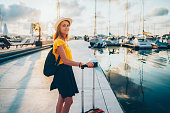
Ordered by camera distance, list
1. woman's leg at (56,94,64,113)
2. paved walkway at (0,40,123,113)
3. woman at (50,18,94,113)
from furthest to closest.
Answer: paved walkway at (0,40,123,113) → woman's leg at (56,94,64,113) → woman at (50,18,94,113)

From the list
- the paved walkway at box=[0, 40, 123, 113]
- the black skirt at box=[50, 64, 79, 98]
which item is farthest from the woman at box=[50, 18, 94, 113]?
the paved walkway at box=[0, 40, 123, 113]

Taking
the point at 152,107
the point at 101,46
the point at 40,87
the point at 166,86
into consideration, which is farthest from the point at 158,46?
the point at 40,87

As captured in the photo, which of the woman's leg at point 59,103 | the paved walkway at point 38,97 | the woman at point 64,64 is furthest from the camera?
the paved walkway at point 38,97

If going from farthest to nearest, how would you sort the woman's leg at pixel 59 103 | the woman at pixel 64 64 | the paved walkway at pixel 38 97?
the paved walkway at pixel 38 97
the woman's leg at pixel 59 103
the woman at pixel 64 64

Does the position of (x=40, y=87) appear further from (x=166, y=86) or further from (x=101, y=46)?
(x=101, y=46)

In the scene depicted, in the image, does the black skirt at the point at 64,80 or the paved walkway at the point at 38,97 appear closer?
the black skirt at the point at 64,80

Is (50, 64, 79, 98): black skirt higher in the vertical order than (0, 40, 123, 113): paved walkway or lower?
higher

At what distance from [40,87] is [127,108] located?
9.72 feet

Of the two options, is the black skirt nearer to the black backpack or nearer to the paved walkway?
the black backpack

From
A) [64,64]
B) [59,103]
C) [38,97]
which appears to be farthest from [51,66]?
[38,97]

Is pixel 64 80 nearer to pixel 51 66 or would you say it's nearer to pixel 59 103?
pixel 51 66

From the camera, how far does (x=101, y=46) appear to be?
32.2 m

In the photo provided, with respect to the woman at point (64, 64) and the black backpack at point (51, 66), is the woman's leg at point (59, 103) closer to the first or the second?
the woman at point (64, 64)

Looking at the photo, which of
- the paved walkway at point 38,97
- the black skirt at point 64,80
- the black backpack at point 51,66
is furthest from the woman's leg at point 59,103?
the paved walkway at point 38,97
